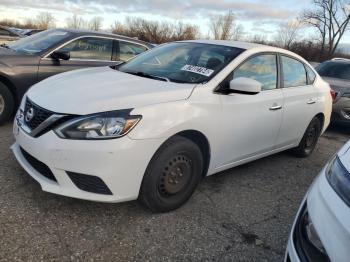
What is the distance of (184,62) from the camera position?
13.1 ft

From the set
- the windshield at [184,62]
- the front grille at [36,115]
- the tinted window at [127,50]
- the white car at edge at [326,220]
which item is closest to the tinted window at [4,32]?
the tinted window at [127,50]

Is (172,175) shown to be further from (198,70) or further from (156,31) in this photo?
(156,31)

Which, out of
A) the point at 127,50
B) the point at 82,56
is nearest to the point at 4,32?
the point at 127,50

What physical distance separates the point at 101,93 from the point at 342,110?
5769mm

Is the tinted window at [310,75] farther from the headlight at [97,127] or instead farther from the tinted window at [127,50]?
the headlight at [97,127]

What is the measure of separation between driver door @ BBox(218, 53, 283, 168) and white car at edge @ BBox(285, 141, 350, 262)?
4.75 ft

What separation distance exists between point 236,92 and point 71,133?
5.26 ft

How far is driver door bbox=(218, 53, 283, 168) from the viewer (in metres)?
3.71

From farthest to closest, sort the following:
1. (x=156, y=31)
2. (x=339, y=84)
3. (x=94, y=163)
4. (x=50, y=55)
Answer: (x=156, y=31) < (x=339, y=84) < (x=50, y=55) < (x=94, y=163)

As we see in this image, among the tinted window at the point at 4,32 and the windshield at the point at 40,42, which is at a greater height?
the windshield at the point at 40,42

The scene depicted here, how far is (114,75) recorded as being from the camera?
3828mm

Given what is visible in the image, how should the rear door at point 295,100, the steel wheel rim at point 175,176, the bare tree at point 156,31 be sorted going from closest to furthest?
1. the steel wheel rim at point 175,176
2. the rear door at point 295,100
3. the bare tree at point 156,31

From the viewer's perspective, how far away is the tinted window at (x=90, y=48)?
19.7 feet

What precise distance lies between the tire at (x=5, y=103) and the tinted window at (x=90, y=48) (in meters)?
1.09
